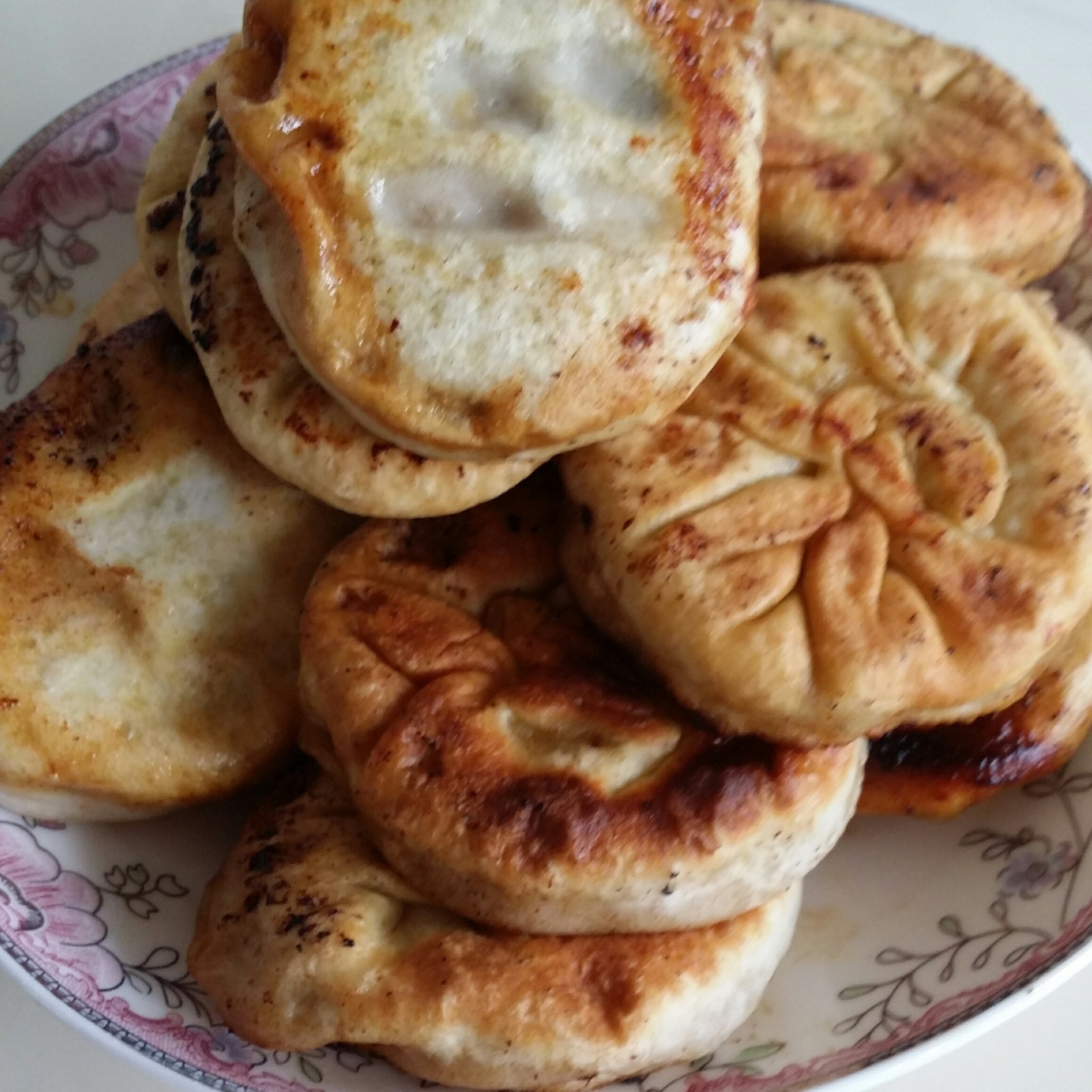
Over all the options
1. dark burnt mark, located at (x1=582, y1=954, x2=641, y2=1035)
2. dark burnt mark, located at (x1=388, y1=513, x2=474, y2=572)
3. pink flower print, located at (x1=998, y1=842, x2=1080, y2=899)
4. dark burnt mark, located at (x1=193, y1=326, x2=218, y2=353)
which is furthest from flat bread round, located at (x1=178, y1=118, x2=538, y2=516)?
pink flower print, located at (x1=998, y1=842, x2=1080, y2=899)

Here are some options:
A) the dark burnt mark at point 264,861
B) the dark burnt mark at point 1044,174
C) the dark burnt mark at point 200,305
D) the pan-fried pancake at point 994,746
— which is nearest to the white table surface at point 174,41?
the dark burnt mark at point 1044,174

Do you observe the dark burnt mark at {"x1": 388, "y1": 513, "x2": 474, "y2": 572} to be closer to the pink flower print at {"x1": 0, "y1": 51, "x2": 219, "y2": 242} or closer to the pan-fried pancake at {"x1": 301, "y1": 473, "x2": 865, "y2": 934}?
the pan-fried pancake at {"x1": 301, "y1": 473, "x2": 865, "y2": 934}

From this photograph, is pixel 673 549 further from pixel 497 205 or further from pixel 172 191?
pixel 172 191

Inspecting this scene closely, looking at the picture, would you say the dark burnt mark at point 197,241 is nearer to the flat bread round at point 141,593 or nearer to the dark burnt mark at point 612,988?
the flat bread round at point 141,593

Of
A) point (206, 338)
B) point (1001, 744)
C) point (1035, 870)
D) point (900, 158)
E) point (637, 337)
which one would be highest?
point (206, 338)

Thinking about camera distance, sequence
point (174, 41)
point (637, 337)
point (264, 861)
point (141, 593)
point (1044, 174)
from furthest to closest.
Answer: point (174, 41) < point (1044, 174) < point (141, 593) < point (264, 861) < point (637, 337)

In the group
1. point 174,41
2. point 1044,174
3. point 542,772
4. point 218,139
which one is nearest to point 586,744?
point 542,772

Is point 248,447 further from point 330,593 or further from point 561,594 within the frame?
point 561,594
